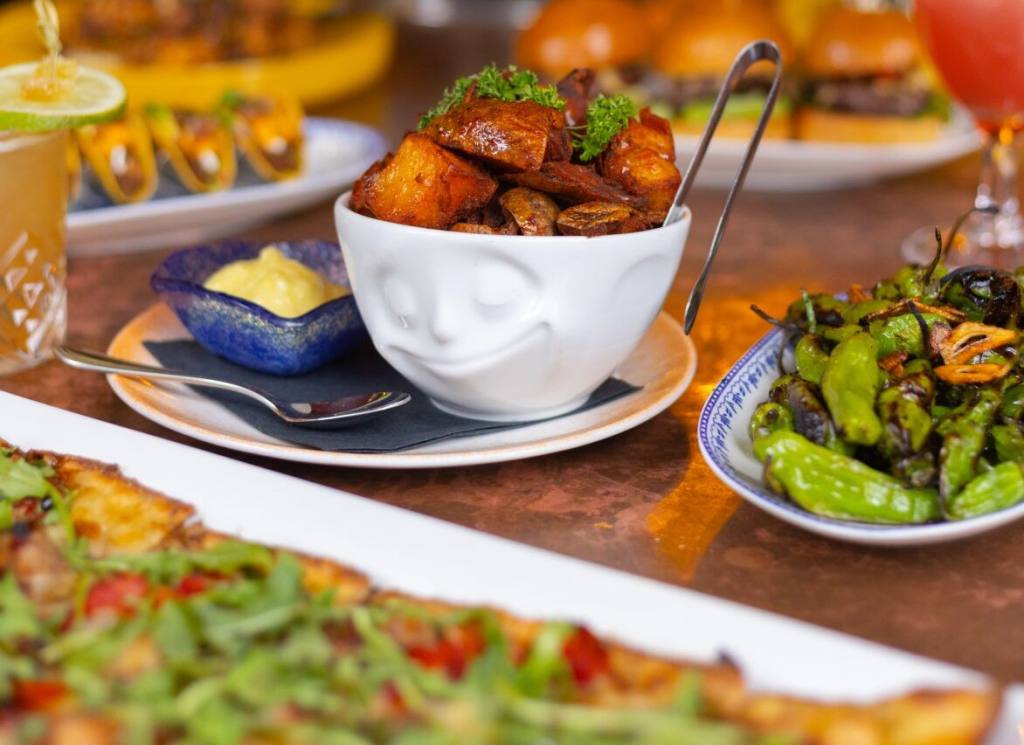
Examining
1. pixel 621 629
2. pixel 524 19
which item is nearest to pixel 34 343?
pixel 621 629

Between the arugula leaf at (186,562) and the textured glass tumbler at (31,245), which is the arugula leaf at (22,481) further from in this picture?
the textured glass tumbler at (31,245)

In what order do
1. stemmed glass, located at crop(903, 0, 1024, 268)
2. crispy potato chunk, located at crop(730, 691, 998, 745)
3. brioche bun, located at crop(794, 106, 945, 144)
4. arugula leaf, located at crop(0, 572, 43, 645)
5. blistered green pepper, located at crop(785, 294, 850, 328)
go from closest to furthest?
1. crispy potato chunk, located at crop(730, 691, 998, 745)
2. arugula leaf, located at crop(0, 572, 43, 645)
3. blistered green pepper, located at crop(785, 294, 850, 328)
4. stemmed glass, located at crop(903, 0, 1024, 268)
5. brioche bun, located at crop(794, 106, 945, 144)

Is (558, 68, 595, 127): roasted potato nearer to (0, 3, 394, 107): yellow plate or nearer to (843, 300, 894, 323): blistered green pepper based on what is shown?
(843, 300, 894, 323): blistered green pepper

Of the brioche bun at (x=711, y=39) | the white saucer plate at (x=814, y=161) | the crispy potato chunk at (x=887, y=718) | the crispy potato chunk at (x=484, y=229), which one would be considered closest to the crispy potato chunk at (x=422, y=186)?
the crispy potato chunk at (x=484, y=229)

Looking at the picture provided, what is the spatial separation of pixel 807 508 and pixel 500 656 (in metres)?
0.40

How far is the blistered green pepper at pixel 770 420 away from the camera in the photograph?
129 cm

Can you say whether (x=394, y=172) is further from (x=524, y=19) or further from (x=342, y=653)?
(x=524, y=19)

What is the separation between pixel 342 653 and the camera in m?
0.89

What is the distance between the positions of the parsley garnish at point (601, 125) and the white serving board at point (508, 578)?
60cm

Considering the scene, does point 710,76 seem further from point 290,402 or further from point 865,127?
point 290,402

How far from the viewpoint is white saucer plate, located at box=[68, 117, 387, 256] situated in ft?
7.43

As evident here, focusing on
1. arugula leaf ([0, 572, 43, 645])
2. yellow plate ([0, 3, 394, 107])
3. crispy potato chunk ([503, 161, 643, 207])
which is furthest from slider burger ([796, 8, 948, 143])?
arugula leaf ([0, 572, 43, 645])

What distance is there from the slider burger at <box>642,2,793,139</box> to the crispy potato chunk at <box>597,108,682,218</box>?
1.76 m

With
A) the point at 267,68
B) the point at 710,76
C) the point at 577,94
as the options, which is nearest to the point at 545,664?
the point at 577,94
